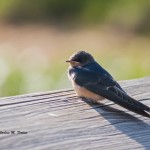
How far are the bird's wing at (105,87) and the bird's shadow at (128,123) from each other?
0.05m

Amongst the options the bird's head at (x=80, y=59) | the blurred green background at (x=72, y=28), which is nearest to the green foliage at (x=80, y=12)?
the blurred green background at (x=72, y=28)

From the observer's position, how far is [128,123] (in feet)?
9.79

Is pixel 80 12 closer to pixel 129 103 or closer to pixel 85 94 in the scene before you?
pixel 85 94

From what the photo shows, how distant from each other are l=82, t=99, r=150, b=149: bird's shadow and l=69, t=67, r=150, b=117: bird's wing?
0.15ft

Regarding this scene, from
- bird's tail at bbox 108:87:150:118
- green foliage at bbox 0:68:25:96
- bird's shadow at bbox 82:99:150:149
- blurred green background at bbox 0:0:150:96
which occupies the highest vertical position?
bird's tail at bbox 108:87:150:118

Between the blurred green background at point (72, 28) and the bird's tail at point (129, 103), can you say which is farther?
the blurred green background at point (72, 28)

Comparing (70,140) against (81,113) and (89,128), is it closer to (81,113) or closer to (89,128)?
(89,128)

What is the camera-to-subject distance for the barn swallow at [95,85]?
3.19m

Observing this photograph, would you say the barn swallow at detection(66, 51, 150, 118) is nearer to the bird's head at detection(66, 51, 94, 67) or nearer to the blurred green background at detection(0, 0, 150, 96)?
the bird's head at detection(66, 51, 94, 67)

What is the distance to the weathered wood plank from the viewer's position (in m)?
2.68

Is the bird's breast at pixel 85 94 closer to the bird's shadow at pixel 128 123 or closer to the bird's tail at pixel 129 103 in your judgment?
the bird's tail at pixel 129 103

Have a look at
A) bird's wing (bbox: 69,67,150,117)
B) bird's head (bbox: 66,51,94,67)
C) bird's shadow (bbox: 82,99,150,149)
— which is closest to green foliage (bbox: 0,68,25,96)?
bird's head (bbox: 66,51,94,67)

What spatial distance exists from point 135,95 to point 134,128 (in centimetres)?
56

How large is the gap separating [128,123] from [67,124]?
10.2 inches
